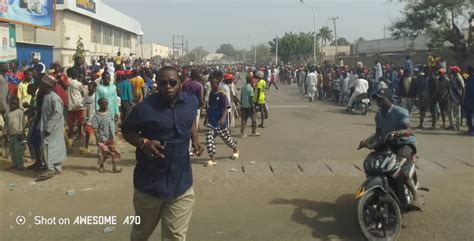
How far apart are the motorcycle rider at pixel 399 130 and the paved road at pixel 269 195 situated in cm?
59

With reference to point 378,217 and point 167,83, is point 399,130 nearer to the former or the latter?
point 378,217

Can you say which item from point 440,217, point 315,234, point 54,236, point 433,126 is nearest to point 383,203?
point 315,234

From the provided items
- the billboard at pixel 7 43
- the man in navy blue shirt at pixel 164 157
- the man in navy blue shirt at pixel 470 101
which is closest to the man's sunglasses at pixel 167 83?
the man in navy blue shirt at pixel 164 157

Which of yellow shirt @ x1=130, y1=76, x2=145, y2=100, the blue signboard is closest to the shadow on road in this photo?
yellow shirt @ x1=130, y1=76, x2=145, y2=100

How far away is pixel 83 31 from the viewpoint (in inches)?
1382

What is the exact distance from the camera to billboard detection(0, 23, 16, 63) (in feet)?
45.2

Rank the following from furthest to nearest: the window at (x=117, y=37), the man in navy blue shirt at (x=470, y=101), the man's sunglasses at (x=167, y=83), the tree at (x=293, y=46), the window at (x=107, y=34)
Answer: the tree at (x=293, y=46)
the window at (x=117, y=37)
the window at (x=107, y=34)
the man in navy blue shirt at (x=470, y=101)
the man's sunglasses at (x=167, y=83)

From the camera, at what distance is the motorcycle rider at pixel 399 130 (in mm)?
4930

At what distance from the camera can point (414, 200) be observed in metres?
5.11

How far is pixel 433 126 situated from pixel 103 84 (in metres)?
8.25

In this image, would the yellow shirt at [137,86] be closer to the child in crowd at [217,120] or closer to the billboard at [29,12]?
the child in crowd at [217,120]

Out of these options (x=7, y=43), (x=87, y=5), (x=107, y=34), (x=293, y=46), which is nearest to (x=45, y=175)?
(x=7, y=43)

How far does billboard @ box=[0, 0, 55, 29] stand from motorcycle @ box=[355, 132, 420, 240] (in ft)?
44.9

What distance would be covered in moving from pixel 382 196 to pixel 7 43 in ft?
43.4
